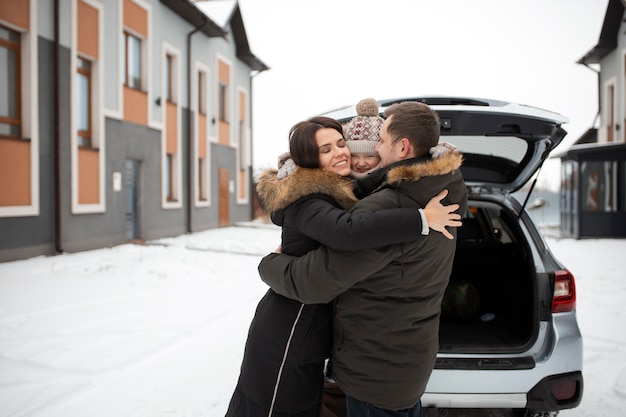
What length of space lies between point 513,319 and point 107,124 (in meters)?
10.6

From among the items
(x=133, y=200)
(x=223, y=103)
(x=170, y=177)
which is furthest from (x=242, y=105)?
(x=133, y=200)

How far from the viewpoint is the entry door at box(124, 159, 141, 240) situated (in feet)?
41.1

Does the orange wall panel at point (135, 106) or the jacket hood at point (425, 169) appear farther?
the orange wall panel at point (135, 106)

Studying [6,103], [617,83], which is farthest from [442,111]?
[617,83]

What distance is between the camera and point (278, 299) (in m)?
1.76

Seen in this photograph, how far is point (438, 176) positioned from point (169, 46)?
563 inches

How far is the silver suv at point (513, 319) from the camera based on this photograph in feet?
7.37

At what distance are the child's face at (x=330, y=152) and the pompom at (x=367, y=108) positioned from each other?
32cm

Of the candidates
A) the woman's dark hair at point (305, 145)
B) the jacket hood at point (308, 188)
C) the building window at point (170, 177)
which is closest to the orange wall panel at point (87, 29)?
the building window at point (170, 177)

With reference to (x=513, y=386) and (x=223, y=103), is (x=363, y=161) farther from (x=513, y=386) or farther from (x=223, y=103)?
(x=223, y=103)

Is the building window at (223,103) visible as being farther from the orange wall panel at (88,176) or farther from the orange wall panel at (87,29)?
the orange wall panel at (88,176)

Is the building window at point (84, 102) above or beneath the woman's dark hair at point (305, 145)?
above

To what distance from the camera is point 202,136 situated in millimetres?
16125

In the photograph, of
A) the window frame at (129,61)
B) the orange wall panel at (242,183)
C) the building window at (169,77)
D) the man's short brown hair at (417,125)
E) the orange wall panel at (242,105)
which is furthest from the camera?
the orange wall panel at (242,105)
